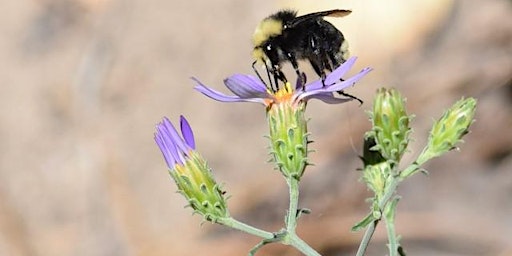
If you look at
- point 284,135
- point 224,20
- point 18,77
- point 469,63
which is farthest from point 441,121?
point 18,77

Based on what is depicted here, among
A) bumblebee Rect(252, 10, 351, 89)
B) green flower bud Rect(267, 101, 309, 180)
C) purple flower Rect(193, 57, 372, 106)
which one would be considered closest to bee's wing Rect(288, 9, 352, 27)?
bumblebee Rect(252, 10, 351, 89)

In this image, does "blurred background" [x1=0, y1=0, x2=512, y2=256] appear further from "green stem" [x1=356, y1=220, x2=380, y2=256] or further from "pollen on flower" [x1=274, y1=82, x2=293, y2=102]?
"pollen on flower" [x1=274, y1=82, x2=293, y2=102]

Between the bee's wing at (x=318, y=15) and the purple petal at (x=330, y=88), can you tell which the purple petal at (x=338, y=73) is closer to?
the purple petal at (x=330, y=88)

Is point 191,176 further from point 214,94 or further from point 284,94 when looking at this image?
point 284,94

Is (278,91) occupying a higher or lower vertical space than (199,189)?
higher

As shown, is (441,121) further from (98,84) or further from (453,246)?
(98,84)

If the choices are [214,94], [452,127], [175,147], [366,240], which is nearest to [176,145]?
[175,147]
